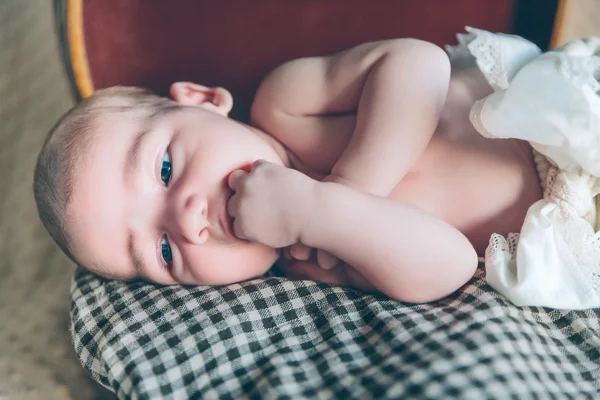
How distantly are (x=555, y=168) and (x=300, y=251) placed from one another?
1.31ft

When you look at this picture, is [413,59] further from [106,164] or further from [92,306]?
[92,306]

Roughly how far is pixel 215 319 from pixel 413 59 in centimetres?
49

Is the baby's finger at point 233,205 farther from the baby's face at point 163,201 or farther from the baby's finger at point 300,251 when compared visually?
the baby's finger at point 300,251

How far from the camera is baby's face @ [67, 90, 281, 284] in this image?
31.4 inches

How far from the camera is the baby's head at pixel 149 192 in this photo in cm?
80

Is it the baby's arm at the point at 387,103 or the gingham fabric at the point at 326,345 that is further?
the baby's arm at the point at 387,103

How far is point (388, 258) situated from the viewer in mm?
745

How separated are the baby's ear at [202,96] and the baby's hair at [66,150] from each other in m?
0.04

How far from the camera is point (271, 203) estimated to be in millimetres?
775

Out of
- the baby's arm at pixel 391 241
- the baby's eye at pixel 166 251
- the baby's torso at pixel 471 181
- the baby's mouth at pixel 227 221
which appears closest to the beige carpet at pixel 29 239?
the baby's eye at pixel 166 251

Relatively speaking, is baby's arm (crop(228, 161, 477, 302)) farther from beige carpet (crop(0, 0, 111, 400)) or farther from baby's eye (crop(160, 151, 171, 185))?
beige carpet (crop(0, 0, 111, 400))

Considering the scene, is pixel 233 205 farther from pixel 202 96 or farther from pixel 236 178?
pixel 202 96

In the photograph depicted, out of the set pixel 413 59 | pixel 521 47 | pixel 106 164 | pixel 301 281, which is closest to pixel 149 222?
pixel 106 164

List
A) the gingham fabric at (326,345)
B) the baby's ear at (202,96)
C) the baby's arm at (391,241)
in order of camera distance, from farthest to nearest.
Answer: the baby's ear at (202,96) → the baby's arm at (391,241) → the gingham fabric at (326,345)
